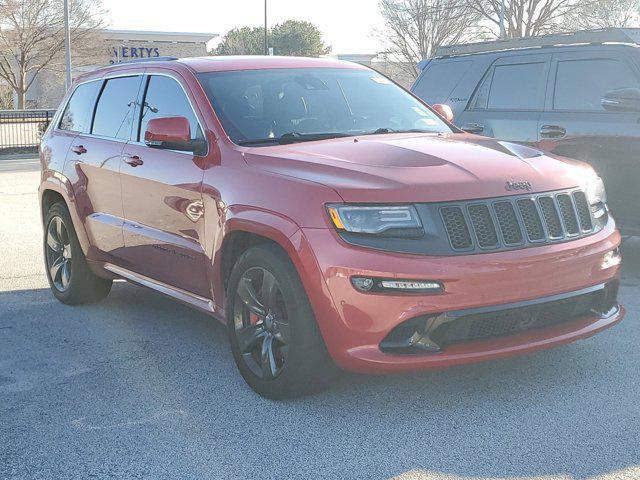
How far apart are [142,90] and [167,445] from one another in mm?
2783

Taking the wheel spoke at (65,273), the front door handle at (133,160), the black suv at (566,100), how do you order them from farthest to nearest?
the black suv at (566,100) < the wheel spoke at (65,273) < the front door handle at (133,160)

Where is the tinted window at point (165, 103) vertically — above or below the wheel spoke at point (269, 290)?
above

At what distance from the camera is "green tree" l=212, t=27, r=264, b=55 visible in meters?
79.2

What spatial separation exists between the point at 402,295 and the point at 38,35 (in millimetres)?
45080

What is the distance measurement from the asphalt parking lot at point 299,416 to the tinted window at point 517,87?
292 centimetres

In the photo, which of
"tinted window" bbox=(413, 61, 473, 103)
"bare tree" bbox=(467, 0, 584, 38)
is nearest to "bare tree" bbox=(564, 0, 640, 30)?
"bare tree" bbox=(467, 0, 584, 38)

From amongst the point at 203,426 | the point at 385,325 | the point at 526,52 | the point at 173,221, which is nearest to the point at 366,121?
the point at 173,221

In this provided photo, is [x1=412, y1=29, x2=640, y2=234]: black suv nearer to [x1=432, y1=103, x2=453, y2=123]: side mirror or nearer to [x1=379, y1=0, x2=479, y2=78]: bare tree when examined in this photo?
[x1=432, y1=103, x2=453, y2=123]: side mirror

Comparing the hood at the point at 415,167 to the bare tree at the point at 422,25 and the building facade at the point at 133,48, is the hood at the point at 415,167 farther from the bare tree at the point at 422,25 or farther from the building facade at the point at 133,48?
the building facade at the point at 133,48

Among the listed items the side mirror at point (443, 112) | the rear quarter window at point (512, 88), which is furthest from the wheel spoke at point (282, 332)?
the rear quarter window at point (512, 88)

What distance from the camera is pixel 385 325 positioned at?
389cm

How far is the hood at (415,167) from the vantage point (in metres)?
4.00

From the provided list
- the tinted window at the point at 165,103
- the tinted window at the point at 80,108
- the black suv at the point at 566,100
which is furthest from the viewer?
the black suv at the point at 566,100

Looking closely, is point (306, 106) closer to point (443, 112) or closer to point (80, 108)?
point (443, 112)
